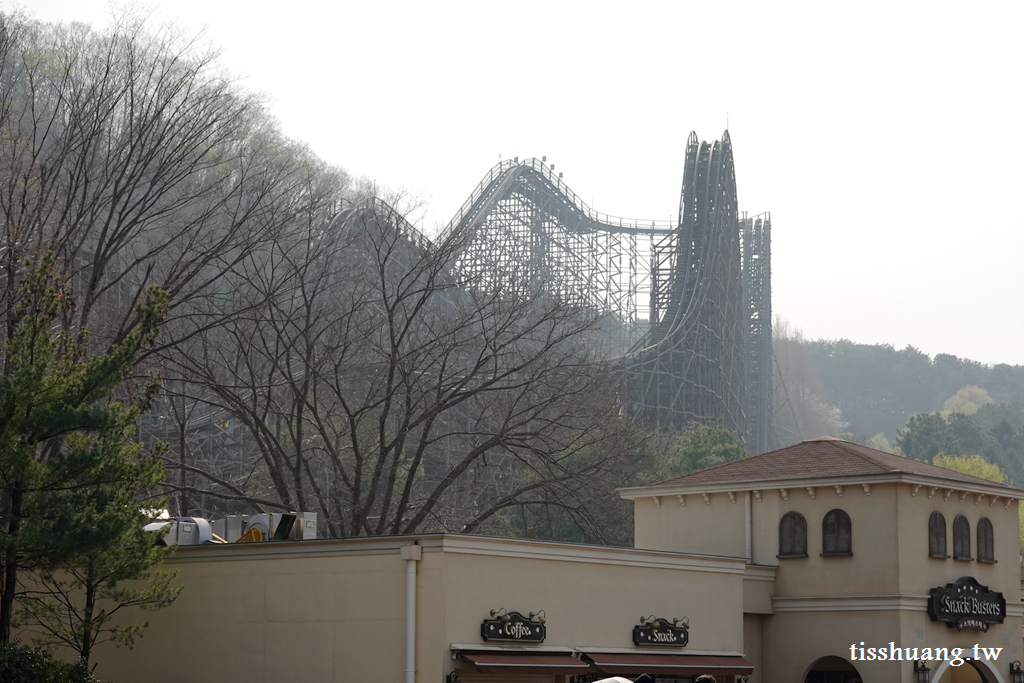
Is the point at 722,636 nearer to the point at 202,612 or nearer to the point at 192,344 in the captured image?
the point at 202,612

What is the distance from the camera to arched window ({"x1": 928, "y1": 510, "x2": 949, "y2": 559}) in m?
21.2

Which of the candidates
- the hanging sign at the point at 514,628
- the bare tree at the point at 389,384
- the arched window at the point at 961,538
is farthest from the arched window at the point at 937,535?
the hanging sign at the point at 514,628

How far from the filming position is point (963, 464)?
61.4 m

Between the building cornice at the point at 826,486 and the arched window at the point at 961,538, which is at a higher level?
the building cornice at the point at 826,486

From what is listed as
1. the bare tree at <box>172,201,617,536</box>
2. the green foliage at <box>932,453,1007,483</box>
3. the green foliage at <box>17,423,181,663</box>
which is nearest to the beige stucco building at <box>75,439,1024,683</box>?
the green foliage at <box>17,423,181,663</box>

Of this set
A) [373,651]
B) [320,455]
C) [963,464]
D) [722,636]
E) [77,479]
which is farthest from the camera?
[963,464]

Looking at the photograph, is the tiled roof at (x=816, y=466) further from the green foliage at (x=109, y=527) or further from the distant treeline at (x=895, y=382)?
the distant treeline at (x=895, y=382)

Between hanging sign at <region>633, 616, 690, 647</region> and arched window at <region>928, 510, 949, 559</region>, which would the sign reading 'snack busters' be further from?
hanging sign at <region>633, 616, 690, 647</region>

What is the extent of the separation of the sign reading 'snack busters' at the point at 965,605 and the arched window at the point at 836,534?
5.12 ft

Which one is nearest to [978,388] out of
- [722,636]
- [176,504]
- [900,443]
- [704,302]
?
[900,443]

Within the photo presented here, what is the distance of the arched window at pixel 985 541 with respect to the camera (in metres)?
22.5

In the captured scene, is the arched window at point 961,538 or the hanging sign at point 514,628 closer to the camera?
the hanging sign at point 514,628

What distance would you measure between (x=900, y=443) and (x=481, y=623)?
202ft

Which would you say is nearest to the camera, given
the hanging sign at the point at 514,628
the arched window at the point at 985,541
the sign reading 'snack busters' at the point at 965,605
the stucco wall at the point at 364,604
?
the stucco wall at the point at 364,604
